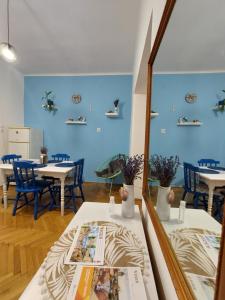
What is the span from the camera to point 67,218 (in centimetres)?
289

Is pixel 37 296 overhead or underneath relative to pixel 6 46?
underneath

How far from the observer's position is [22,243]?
2217 mm

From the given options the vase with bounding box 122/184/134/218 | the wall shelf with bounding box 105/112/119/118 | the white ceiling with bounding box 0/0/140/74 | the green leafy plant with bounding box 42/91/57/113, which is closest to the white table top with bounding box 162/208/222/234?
the vase with bounding box 122/184/134/218

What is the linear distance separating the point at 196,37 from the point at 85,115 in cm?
444

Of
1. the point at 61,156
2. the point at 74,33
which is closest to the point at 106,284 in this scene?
the point at 74,33

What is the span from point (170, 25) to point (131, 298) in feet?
3.90

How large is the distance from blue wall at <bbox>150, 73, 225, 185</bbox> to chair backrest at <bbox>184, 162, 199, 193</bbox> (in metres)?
0.03

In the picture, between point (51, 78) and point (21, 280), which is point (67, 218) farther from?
point (51, 78)

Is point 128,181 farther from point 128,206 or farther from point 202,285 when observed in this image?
point 202,285

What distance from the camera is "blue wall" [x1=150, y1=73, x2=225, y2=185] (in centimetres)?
54

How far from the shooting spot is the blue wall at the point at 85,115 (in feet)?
16.1

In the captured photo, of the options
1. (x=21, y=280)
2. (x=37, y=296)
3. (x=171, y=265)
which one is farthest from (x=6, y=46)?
(x=171, y=265)

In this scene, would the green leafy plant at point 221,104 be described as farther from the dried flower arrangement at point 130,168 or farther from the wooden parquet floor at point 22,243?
the wooden parquet floor at point 22,243

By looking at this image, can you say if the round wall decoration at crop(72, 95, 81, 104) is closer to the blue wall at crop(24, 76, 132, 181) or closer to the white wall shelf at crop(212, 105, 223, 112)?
the blue wall at crop(24, 76, 132, 181)
